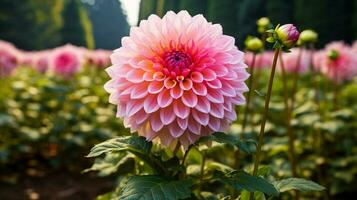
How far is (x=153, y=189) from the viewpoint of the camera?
101cm

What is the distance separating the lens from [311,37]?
1.80m

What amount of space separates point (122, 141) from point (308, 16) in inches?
299

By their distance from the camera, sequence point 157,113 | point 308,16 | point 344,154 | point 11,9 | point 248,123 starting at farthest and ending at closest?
point 11,9 → point 308,16 → point 248,123 → point 344,154 → point 157,113

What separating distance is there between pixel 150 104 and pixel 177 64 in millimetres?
110

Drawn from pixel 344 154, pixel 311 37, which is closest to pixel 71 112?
pixel 344 154

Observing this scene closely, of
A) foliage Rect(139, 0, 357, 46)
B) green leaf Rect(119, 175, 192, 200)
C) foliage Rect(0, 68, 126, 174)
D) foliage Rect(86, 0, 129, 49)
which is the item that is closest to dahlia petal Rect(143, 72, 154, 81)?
green leaf Rect(119, 175, 192, 200)

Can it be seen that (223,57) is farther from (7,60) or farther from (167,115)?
(7,60)

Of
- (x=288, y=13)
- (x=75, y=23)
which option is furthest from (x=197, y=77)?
(x=75, y=23)

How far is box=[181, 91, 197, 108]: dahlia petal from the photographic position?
3.38 feet

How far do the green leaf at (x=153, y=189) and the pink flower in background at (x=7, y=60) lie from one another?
2765mm

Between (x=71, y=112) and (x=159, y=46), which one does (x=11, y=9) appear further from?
(x=159, y=46)

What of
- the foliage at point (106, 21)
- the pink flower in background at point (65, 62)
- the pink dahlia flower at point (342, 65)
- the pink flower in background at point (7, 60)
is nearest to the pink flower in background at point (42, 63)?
the pink flower in background at point (65, 62)

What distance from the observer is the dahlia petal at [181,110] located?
1.03m

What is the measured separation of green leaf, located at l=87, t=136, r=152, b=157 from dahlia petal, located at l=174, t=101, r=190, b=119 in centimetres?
12
